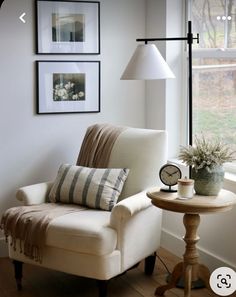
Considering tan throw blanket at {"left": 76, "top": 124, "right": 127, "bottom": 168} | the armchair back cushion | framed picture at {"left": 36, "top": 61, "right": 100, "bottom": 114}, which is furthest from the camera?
framed picture at {"left": 36, "top": 61, "right": 100, "bottom": 114}

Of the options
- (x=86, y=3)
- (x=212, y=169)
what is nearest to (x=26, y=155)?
(x=86, y=3)

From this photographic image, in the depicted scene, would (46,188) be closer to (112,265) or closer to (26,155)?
(26,155)

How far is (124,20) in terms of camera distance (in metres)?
4.26

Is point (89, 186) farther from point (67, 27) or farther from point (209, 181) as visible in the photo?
point (67, 27)

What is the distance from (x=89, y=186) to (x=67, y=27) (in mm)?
1268

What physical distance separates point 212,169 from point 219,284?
2.15ft

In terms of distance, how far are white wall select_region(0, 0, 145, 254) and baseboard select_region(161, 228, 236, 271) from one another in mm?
920

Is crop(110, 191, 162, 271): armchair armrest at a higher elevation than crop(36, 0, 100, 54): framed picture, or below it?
below

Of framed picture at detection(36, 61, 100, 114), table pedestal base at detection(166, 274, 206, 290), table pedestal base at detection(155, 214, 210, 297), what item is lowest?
table pedestal base at detection(166, 274, 206, 290)

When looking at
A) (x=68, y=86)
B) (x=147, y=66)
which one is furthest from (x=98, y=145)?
(x=147, y=66)

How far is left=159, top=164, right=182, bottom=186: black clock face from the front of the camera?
3.21m

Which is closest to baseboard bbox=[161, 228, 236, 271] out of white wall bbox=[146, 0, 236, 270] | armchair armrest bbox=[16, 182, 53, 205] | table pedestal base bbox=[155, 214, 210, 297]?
white wall bbox=[146, 0, 236, 270]

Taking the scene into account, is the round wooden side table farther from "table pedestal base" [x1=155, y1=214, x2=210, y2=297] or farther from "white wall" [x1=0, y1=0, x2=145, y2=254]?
"white wall" [x1=0, y1=0, x2=145, y2=254]

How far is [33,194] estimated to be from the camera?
360 centimetres
